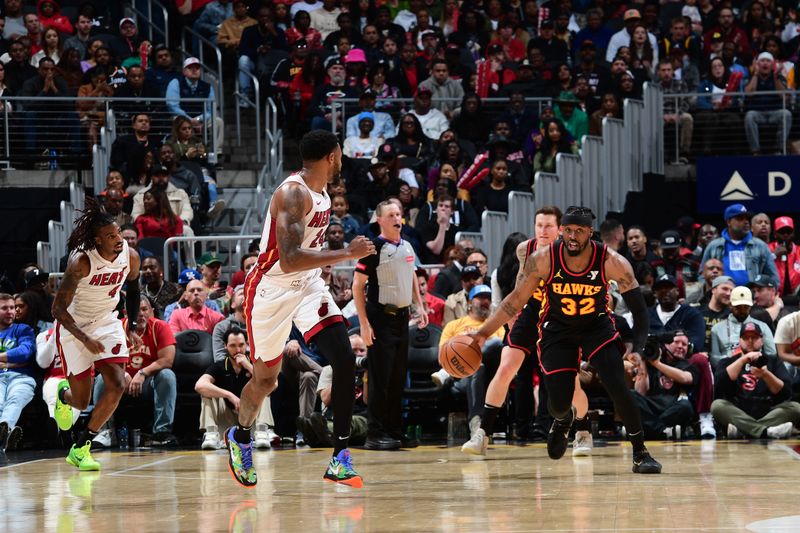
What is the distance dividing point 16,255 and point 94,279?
7093mm

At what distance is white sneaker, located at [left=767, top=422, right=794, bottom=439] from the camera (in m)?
13.1

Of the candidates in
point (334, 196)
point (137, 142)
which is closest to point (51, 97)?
point (137, 142)

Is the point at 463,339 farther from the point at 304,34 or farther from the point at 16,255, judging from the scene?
the point at 304,34

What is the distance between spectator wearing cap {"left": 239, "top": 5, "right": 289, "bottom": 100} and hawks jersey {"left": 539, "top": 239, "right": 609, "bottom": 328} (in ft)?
37.4

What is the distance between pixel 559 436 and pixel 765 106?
991cm

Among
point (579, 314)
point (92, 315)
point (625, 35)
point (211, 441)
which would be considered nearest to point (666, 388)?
point (579, 314)

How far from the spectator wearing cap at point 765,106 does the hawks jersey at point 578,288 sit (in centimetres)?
958

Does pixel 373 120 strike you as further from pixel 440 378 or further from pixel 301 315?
pixel 301 315

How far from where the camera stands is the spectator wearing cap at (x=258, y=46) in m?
20.5

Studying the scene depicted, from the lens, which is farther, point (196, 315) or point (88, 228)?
point (196, 315)

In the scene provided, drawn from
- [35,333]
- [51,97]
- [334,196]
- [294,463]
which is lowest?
[294,463]

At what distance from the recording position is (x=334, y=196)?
1692cm

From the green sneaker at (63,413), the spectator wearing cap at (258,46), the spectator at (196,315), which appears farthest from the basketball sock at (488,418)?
the spectator wearing cap at (258,46)

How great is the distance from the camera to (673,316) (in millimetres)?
14227
